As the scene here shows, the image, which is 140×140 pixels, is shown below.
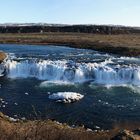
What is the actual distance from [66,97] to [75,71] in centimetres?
891

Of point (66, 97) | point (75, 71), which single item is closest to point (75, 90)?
point (66, 97)

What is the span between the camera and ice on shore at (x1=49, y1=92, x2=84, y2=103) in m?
26.2

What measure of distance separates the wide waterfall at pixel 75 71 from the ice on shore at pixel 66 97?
280 inches

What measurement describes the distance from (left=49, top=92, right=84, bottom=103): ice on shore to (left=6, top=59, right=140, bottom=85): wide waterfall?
712 cm

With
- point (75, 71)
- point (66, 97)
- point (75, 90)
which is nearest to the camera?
point (66, 97)

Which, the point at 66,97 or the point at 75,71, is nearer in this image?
the point at 66,97

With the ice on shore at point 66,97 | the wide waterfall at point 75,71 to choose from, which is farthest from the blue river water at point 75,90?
the ice on shore at point 66,97

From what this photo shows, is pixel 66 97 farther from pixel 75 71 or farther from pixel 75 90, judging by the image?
pixel 75 71

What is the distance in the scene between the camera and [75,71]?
3531 cm

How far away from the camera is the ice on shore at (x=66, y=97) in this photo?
26188mm

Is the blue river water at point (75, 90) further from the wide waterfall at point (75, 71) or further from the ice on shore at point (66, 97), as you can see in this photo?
the ice on shore at point (66, 97)

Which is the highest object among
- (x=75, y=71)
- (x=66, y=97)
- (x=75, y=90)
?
(x=75, y=71)

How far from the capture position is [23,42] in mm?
68562

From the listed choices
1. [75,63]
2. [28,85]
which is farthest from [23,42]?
[28,85]
